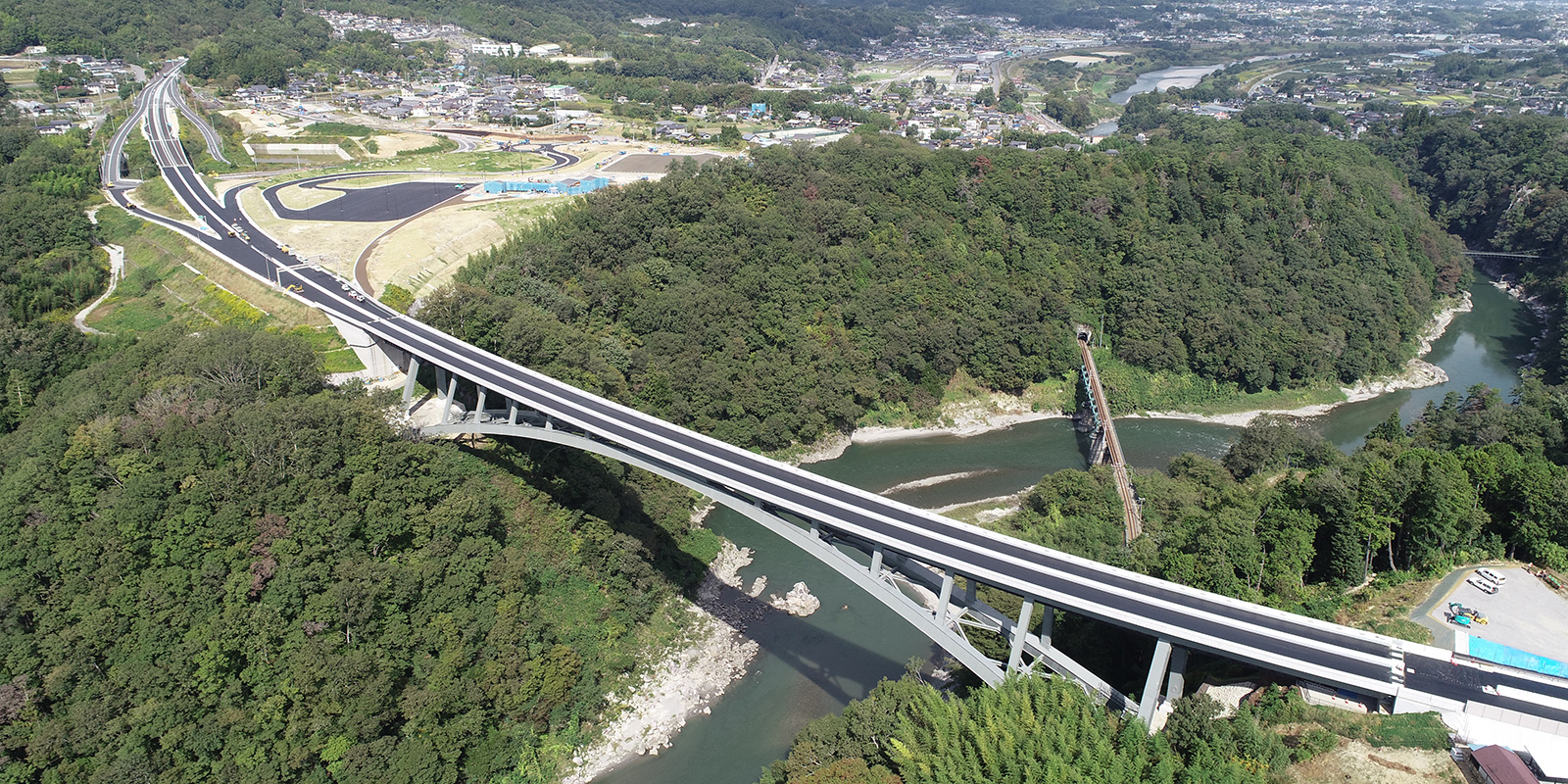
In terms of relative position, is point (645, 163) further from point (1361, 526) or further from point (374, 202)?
point (1361, 526)

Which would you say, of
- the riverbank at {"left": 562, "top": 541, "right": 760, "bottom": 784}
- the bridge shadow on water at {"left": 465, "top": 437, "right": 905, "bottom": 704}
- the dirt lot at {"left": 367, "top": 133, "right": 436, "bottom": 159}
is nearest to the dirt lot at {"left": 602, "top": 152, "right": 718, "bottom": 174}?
the dirt lot at {"left": 367, "top": 133, "right": 436, "bottom": 159}

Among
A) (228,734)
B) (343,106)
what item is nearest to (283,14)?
(343,106)

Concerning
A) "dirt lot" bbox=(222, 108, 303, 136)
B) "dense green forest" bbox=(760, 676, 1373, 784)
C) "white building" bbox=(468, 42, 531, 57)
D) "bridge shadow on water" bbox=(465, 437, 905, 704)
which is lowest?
"bridge shadow on water" bbox=(465, 437, 905, 704)

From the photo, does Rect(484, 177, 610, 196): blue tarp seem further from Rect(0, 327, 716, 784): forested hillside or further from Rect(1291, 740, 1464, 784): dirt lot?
Rect(1291, 740, 1464, 784): dirt lot

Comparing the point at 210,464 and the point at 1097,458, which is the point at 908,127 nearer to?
the point at 1097,458

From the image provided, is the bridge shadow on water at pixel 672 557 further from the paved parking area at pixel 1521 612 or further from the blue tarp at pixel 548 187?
the blue tarp at pixel 548 187

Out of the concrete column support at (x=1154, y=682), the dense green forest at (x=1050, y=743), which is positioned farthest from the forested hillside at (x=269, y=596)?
the concrete column support at (x=1154, y=682)

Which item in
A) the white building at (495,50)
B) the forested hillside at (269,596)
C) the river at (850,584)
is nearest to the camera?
the forested hillside at (269,596)
